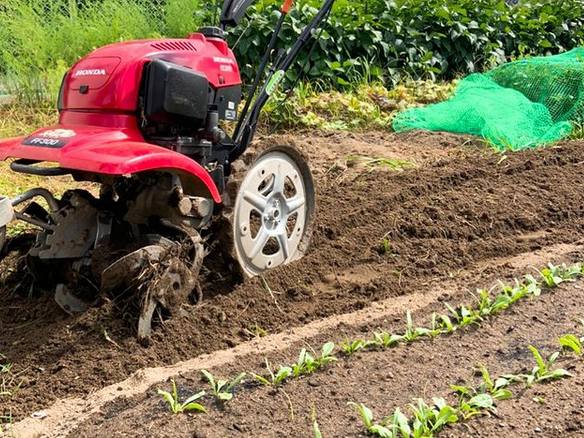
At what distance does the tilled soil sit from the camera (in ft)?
8.59

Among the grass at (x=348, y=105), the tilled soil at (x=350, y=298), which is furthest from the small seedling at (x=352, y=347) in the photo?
the grass at (x=348, y=105)

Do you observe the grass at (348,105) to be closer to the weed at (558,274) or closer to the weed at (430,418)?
the weed at (558,274)

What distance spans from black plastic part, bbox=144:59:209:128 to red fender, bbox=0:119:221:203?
0.45 feet

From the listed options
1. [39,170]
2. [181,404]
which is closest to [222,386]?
[181,404]

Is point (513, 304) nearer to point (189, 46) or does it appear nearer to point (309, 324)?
point (309, 324)

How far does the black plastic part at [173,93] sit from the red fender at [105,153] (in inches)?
5.4

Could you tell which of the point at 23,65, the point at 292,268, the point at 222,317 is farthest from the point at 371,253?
the point at 23,65

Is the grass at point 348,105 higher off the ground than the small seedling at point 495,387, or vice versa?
the small seedling at point 495,387

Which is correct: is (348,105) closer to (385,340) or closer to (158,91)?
(158,91)

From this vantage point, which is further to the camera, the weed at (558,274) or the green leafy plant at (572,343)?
the weed at (558,274)

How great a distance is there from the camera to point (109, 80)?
3.18m

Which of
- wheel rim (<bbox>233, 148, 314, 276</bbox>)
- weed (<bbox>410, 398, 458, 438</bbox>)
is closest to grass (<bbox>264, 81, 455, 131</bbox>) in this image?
wheel rim (<bbox>233, 148, 314, 276</bbox>)

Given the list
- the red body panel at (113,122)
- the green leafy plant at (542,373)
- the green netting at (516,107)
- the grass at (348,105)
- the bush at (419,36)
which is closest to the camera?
the green leafy plant at (542,373)

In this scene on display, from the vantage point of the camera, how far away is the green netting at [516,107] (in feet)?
21.0
